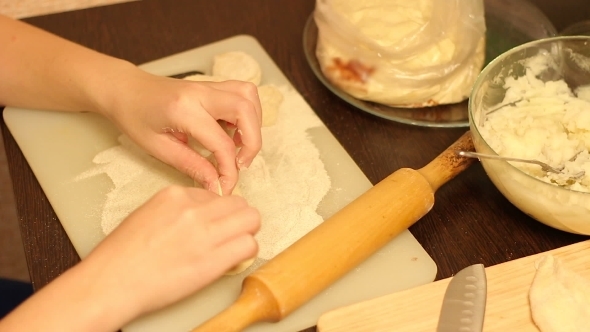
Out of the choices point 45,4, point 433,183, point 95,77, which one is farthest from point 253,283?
point 45,4

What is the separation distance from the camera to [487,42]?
1.02m

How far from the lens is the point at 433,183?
0.78 metres

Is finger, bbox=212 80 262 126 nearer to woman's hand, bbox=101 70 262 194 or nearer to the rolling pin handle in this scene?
woman's hand, bbox=101 70 262 194

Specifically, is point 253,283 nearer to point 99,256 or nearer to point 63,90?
point 99,256

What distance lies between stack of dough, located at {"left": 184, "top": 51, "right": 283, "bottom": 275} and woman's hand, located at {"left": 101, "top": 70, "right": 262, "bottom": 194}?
141 mm

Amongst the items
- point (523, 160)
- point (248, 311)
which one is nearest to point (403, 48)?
point (523, 160)

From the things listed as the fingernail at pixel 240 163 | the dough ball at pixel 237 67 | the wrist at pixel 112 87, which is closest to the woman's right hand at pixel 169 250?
the fingernail at pixel 240 163

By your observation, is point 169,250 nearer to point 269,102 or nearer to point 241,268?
point 241,268

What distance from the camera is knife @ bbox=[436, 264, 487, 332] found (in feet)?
2.06

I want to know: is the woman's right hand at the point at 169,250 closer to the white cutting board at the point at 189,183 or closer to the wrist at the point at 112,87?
the white cutting board at the point at 189,183

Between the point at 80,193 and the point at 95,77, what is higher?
the point at 95,77

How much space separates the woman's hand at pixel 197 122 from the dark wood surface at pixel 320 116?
169 mm

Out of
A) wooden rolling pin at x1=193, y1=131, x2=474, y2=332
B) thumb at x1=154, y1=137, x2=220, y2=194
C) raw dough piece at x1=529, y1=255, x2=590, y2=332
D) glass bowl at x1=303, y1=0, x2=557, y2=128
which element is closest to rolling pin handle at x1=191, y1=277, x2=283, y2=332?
wooden rolling pin at x1=193, y1=131, x2=474, y2=332

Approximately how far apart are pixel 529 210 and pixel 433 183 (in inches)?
4.7
